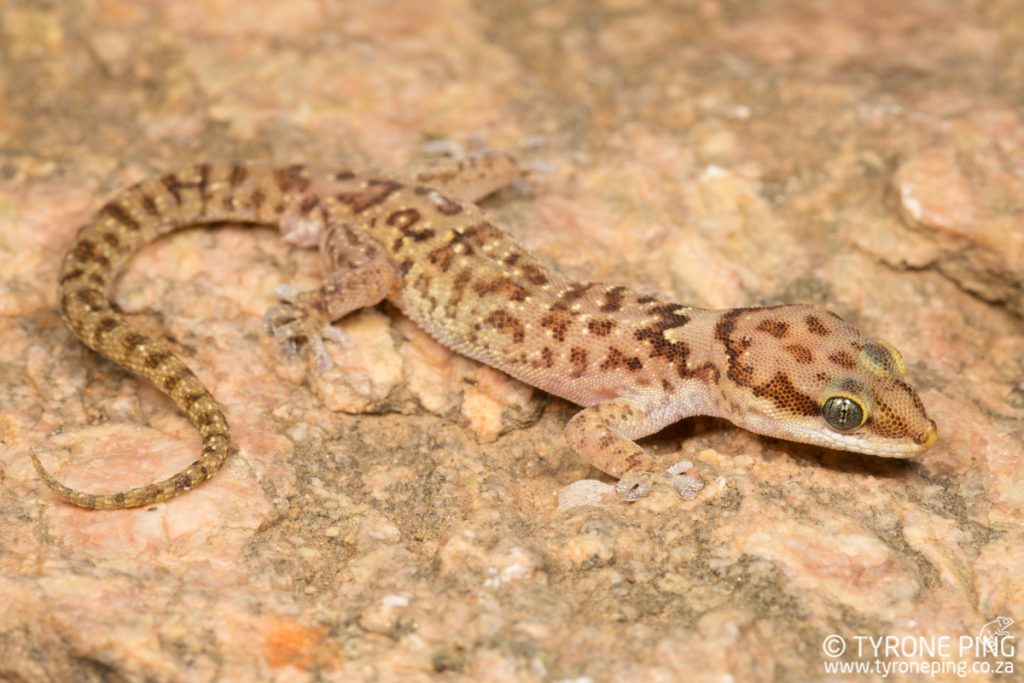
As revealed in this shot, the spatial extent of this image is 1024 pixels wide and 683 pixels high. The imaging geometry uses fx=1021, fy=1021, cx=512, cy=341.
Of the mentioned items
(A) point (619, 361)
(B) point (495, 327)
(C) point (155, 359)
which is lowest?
(A) point (619, 361)

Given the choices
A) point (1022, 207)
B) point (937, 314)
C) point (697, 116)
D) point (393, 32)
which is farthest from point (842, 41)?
point (393, 32)

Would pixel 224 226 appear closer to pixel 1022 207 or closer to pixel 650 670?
pixel 650 670

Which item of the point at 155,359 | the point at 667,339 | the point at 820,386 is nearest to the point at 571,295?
the point at 667,339

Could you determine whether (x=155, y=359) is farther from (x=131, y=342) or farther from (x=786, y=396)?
(x=786, y=396)

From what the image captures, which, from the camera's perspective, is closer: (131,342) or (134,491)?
(134,491)

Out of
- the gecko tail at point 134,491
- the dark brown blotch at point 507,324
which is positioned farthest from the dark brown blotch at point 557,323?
the gecko tail at point 134,491

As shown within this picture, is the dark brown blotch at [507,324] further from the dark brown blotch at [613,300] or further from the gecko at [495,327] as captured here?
the dark brown blotch at [613,300]

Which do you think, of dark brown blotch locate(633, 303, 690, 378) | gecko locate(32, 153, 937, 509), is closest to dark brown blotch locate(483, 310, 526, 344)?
gecko locate(32, 153, 937, 509)
